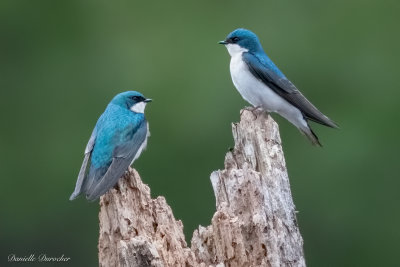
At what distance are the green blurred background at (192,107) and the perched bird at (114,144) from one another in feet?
17.6

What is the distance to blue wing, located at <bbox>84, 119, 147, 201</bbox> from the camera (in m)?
5.58

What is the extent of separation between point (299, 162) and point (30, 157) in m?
3.78

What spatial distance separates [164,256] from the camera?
4.93m

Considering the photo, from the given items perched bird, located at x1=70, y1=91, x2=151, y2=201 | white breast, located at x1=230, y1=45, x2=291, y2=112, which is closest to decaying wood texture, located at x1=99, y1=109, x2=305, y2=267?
perched bird, located at x1=70, y1=91, x2=151, y2=201

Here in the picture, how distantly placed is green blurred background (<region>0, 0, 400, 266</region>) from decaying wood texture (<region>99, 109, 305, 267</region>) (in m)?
6.34

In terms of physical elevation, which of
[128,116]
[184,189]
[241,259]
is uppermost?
[184,189]

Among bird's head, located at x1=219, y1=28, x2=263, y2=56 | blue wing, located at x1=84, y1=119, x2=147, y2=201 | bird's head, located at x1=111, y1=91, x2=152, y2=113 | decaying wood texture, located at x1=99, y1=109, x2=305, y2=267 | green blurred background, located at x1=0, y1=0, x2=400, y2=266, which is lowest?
decaying wood texture, located at x1=99, y1=109, x2=305, y2=267

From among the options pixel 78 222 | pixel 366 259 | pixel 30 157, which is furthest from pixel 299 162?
pixel 30 157

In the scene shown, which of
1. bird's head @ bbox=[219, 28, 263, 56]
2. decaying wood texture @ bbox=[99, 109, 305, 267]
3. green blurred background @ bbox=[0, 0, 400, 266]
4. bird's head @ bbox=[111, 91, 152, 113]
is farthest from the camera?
green blurred background @ bbox=[0, 0, 400, 266]

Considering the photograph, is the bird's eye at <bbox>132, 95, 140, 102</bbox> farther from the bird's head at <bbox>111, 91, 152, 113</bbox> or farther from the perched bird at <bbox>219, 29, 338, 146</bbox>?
the perched bird at <bbox>219, 29, 338, 146</bbox>

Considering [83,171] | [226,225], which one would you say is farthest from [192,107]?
[226,225]

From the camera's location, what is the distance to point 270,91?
703 cm

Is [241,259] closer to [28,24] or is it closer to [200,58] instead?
[200,58]

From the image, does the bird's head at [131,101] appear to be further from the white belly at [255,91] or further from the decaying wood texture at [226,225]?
the decaying wood texture at [226,225]
